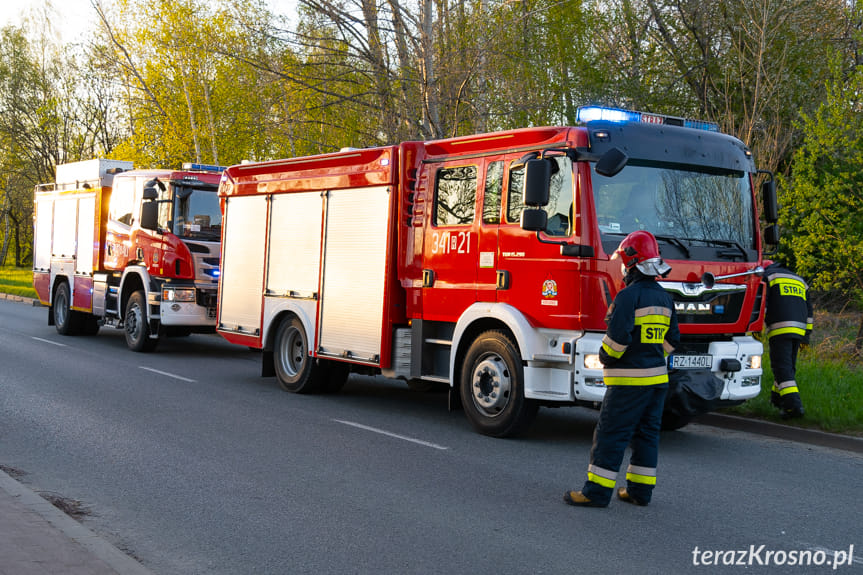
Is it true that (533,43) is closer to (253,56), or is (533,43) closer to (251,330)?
(253,56)

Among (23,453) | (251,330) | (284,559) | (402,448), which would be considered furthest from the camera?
(251,330)

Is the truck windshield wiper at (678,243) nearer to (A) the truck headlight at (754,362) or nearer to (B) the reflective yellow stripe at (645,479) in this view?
(A) the truck headlight at (754,362)

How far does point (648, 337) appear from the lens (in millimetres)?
6391

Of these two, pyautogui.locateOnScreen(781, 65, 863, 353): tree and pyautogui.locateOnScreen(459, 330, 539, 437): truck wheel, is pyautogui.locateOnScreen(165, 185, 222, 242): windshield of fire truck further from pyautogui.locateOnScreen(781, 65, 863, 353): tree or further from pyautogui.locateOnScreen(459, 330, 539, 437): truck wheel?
pyautogui.locateOnScreen(781, 65, 863, 353): tree

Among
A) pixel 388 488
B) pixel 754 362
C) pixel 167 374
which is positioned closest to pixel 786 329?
pixel 754 362

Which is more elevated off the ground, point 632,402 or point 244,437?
point 632,402

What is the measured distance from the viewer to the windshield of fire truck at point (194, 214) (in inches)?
621

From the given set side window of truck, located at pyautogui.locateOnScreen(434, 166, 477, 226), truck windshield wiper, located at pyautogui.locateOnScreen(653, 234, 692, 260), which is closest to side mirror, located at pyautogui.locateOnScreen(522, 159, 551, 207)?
truck windshield wiper, located at pyautogui.locateOnScreen(653, 234, 692, 260)

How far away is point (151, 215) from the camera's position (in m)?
15.8

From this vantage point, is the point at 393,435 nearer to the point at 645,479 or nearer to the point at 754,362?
the point at 645,479

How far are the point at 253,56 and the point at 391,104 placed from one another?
2920mm

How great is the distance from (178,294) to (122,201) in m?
2.57

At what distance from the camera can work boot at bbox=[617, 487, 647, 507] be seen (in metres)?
6.55

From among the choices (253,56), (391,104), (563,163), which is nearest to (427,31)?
(391,104)
